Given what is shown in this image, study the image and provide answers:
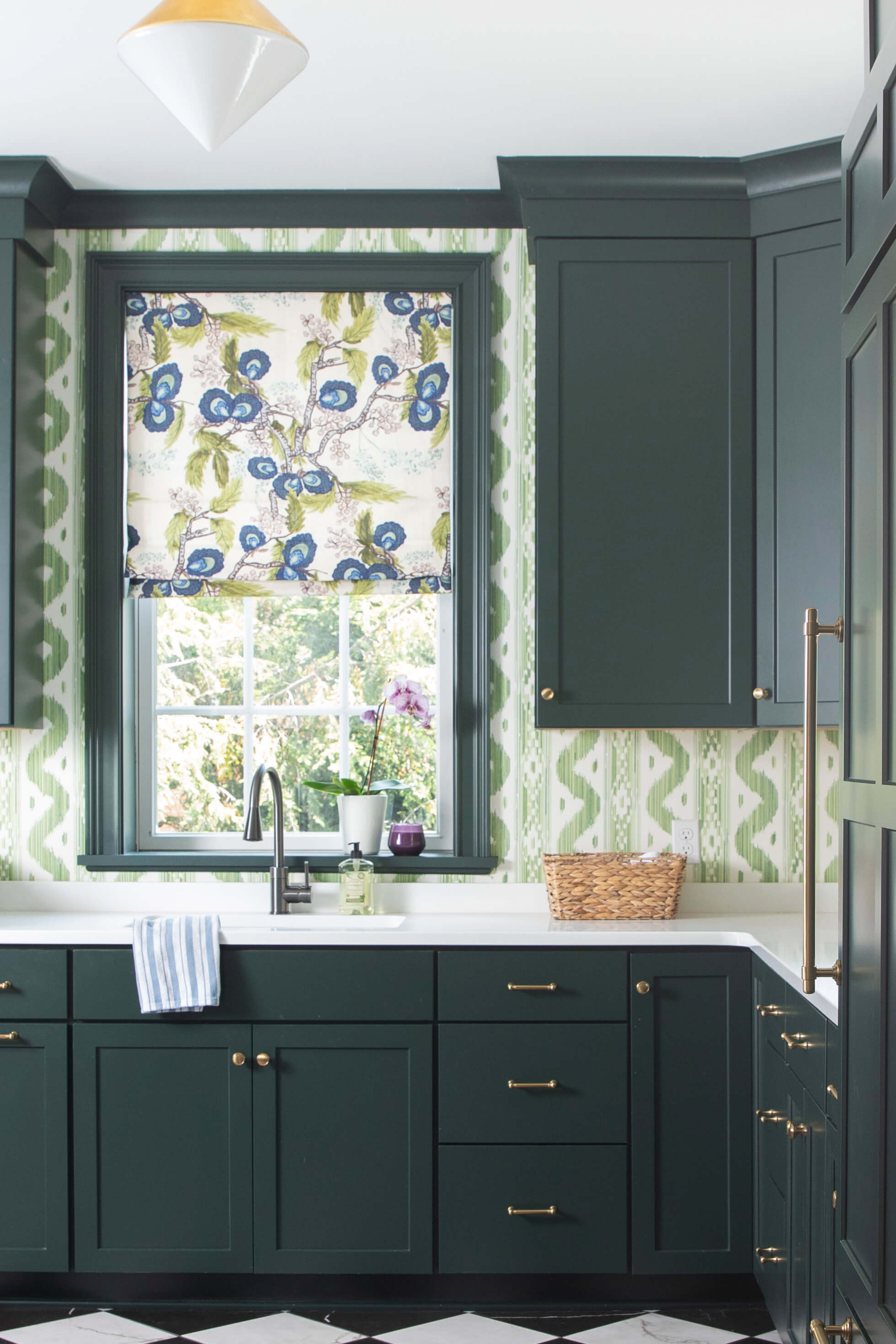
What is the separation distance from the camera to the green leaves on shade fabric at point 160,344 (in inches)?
126

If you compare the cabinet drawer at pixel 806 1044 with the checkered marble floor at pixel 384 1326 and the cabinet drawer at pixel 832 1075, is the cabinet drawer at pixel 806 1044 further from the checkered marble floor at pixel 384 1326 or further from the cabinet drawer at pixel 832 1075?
the checkered marble floor at pixel 384 1326

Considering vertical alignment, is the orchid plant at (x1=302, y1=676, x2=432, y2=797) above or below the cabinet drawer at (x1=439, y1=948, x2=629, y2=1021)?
above

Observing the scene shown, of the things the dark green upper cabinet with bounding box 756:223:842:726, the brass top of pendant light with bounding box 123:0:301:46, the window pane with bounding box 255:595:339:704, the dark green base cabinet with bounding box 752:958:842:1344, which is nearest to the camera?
the brass top of pendant light with bounding box 123:0:301:46

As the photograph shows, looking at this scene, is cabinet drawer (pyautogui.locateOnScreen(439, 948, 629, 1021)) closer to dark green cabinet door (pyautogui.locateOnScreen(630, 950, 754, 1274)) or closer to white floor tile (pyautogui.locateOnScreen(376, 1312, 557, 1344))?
dark green cabinet door (pyautogui.locateOnScreen(630, 950, 754, 1274))

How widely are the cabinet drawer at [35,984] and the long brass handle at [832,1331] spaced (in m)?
1.81

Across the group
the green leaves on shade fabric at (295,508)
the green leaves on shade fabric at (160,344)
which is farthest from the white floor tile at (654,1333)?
the green leaves on shade fabric at (160,344)

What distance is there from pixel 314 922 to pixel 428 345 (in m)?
1.59

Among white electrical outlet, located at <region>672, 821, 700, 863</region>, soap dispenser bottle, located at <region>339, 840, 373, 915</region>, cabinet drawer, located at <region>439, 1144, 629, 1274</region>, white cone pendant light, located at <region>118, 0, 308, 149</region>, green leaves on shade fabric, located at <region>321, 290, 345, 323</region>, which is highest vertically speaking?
green leaves on shade fabric, located at <region>321, 290, 345, 323</region>

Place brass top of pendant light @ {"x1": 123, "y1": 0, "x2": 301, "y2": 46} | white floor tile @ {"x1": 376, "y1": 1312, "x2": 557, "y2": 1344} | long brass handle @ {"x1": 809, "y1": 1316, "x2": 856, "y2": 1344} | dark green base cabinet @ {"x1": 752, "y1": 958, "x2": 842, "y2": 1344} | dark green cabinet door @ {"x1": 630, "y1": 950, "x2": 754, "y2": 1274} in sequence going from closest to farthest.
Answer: long brass handle @ {"x1": 809, "y1": 1316, "x2": 856, "y2": 1344} → brass top of pendant light @ {"x1": 123, "y1": 0, "x2": 301, "y2": 46} → dark green base cabinet @ {"x1": 752, "y1": 958, "x2": 842, "y2": 1344} → white floor tile @ {"x1": 376, "y1": 1312, "x2": 557, "y2": 1344} → dark green cabinet door @ {"x1": 630, "y1": 950, "x2": 754, "y2": 1274}

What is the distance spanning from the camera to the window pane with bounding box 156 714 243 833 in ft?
10.7

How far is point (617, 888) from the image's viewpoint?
2.88 metres

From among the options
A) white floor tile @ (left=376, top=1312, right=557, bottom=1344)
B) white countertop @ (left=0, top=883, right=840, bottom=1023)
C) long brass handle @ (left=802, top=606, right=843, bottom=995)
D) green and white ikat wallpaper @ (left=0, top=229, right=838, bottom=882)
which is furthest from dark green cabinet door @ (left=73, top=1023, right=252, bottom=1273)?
long brass handle @ (left=802, top=606, right=843, bottom=995)

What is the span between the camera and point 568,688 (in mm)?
2875

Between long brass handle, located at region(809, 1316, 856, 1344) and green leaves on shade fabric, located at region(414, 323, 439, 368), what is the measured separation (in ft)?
7.98
